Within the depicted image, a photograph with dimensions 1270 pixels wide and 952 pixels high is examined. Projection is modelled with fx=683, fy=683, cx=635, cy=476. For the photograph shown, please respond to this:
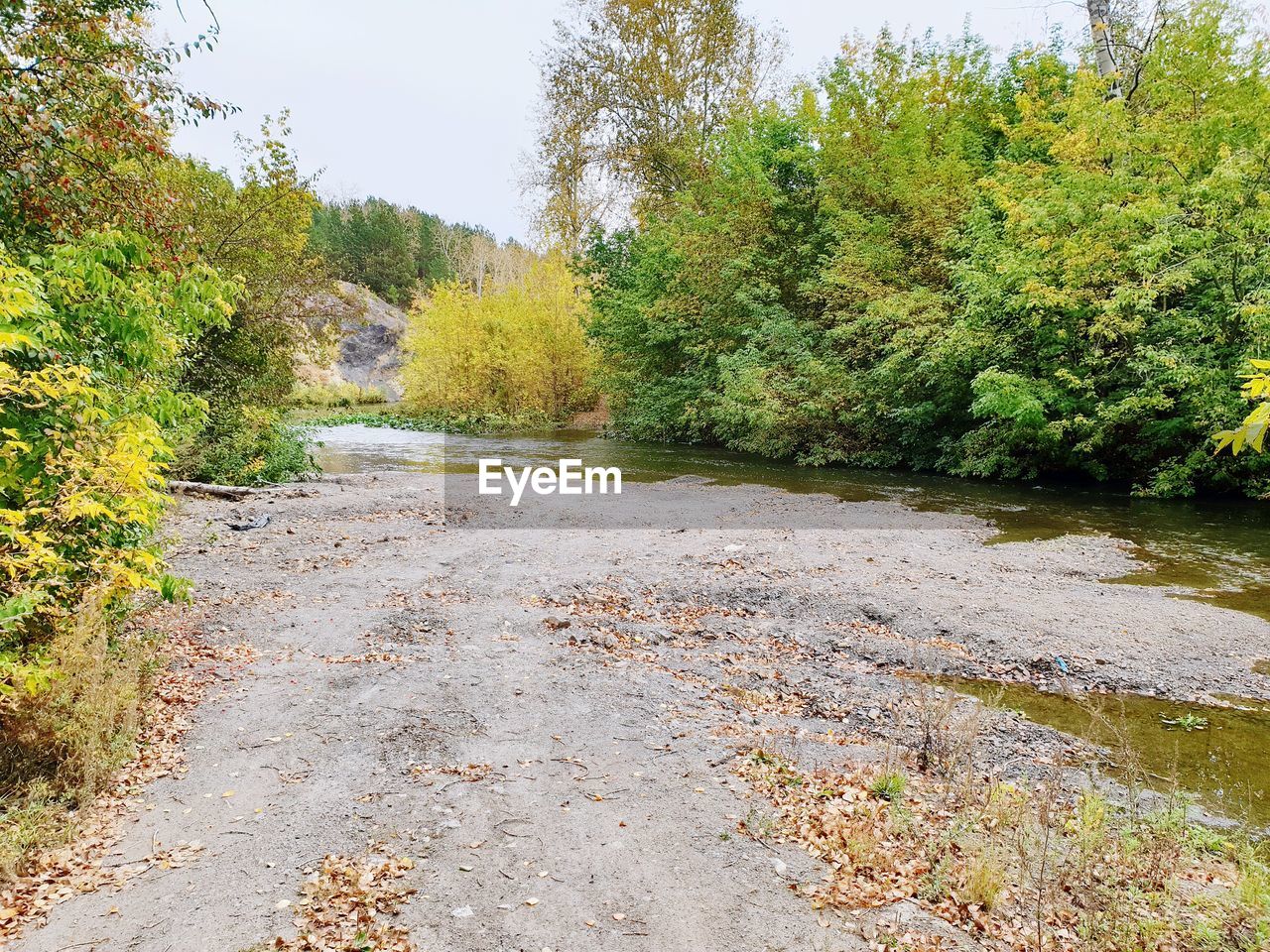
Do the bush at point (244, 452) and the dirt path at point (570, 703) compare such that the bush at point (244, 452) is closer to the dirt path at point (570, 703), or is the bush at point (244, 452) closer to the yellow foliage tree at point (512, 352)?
the dirt path at point (570, 703)

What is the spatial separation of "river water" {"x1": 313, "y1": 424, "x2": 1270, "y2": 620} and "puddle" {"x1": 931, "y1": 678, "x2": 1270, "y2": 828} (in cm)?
293

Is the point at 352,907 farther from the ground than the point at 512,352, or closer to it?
closer to it

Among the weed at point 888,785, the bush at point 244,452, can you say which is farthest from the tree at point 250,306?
the weed at point 888,785

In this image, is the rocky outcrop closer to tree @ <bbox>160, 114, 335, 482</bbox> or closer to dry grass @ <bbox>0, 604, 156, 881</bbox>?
tree @ <bbox>160, 114, 335, 482</bbox>

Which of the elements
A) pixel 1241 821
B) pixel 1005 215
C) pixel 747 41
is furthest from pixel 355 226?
pixel 1241 821

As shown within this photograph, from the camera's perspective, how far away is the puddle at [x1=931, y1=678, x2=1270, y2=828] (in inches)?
168

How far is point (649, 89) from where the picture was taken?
26500 mm

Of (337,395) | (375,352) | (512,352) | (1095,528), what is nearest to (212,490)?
(1095,528)

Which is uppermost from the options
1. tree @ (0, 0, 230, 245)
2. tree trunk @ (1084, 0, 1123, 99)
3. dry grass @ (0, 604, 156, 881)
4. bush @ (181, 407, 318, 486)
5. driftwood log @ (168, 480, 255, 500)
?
tree trunk @ (1084, 0, 1123, 99)

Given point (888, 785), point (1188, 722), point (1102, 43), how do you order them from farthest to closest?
point (1102, 43)
point (1188, 722)
point (888, 785)

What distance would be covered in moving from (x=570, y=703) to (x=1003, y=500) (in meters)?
11.8

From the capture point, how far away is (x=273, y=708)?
16.5 feet

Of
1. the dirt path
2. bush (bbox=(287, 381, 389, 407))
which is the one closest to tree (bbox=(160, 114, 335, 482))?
the dirt path

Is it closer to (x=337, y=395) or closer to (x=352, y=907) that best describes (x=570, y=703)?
(x=352, y=907)
